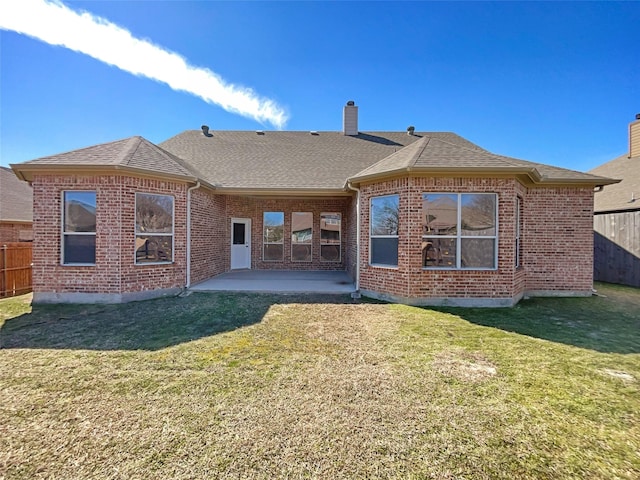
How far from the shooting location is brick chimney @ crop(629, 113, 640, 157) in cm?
1307

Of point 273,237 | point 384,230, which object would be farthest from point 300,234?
point 384,230

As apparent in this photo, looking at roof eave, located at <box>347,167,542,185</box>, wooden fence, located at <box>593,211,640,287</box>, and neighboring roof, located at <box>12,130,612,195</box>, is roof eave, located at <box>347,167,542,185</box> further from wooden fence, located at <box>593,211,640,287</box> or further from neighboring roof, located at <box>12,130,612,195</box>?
wooden fence, located at <box>593,211,640,287</box>

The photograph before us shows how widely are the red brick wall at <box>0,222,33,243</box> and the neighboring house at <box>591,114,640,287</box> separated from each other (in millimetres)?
22998

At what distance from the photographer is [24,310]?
6266 millimetres

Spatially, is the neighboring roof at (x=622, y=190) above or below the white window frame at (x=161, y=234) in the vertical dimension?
above

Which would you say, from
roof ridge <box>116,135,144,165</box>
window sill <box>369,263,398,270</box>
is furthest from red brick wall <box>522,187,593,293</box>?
Answer: roof ridge <box>116,135,144,165</box>

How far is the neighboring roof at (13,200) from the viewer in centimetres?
1162

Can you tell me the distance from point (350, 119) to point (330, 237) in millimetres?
6362

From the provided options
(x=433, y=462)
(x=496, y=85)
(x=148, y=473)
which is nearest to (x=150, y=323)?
(x=148, y=473)

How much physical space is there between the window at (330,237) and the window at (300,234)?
518mm

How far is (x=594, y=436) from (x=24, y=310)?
31.8ft

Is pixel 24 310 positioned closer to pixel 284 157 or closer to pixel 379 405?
pixel 379 405

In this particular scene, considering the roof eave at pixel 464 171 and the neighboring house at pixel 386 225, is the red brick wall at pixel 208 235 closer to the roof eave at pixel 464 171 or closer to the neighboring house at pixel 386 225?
the neighboring house at pixel 386 225

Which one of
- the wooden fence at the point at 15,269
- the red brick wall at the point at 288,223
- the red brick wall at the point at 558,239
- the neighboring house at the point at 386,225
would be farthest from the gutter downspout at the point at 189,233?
the red brick wall at the point at 558,239
